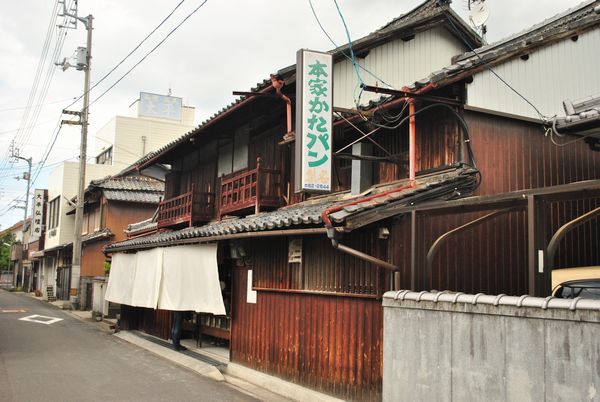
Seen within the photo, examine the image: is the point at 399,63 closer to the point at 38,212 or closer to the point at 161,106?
the point at 161,106

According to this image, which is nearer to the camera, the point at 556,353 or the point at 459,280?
the point at 556,353

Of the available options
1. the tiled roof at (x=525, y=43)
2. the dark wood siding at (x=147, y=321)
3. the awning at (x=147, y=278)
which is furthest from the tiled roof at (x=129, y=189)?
the tiled roof at (x=525, y=43)

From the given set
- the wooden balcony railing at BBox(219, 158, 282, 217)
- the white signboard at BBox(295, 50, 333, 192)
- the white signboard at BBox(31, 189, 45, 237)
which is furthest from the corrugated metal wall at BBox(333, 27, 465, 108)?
the white signboard at BBox(31, 189, 45, 237)

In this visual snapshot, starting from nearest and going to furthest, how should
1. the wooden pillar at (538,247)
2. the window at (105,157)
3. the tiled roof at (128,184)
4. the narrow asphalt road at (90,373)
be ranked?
the wooden pillar at (538,247) → the narrow asphalt road at (90,373) → the tiled roof at (128,184) → the window at (105,157)

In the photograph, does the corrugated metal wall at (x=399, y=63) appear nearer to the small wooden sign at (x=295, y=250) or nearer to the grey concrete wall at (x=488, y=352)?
the small wooden sign at (x=295, y=250)

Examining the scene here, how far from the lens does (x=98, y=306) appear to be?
87.4 ft

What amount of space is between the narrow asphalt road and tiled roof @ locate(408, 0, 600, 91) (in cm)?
696

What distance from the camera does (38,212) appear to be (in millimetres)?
44469

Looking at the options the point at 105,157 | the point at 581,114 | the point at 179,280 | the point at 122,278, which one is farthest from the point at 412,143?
the point at 105,157

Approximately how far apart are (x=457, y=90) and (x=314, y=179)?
9.50 ft

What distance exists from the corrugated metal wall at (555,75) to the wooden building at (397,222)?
0.18 meters

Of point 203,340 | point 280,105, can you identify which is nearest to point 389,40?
point 280,105

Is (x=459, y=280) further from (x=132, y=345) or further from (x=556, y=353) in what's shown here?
(x=132, y=345)

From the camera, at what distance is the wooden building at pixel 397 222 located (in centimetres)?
827
